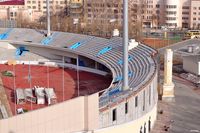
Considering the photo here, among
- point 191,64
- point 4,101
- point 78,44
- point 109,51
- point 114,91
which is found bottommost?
point 4,101

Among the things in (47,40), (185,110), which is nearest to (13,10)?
(47,40)

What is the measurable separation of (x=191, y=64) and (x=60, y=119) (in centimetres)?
842

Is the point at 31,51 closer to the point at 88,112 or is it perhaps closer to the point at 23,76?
the point at 23,76

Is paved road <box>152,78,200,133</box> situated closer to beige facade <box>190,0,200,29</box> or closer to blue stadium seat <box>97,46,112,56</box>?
blue stadium seat <box>97,46,112,56</box>

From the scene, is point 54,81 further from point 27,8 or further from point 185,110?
point 27,8

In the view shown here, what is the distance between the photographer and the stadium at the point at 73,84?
5.98 meters

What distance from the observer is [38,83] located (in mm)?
12547

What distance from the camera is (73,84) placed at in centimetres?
1245

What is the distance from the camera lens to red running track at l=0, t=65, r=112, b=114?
11288mm

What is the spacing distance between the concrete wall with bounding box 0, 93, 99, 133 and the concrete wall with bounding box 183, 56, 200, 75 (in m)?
7.49

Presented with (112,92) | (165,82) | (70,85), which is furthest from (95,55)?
(112,92)

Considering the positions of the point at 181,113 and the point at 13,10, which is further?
the point at 13,10

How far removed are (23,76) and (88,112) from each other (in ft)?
25.1

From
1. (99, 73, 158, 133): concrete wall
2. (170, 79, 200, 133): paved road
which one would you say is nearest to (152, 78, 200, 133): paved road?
(170, 79, 200, 133): paved road
